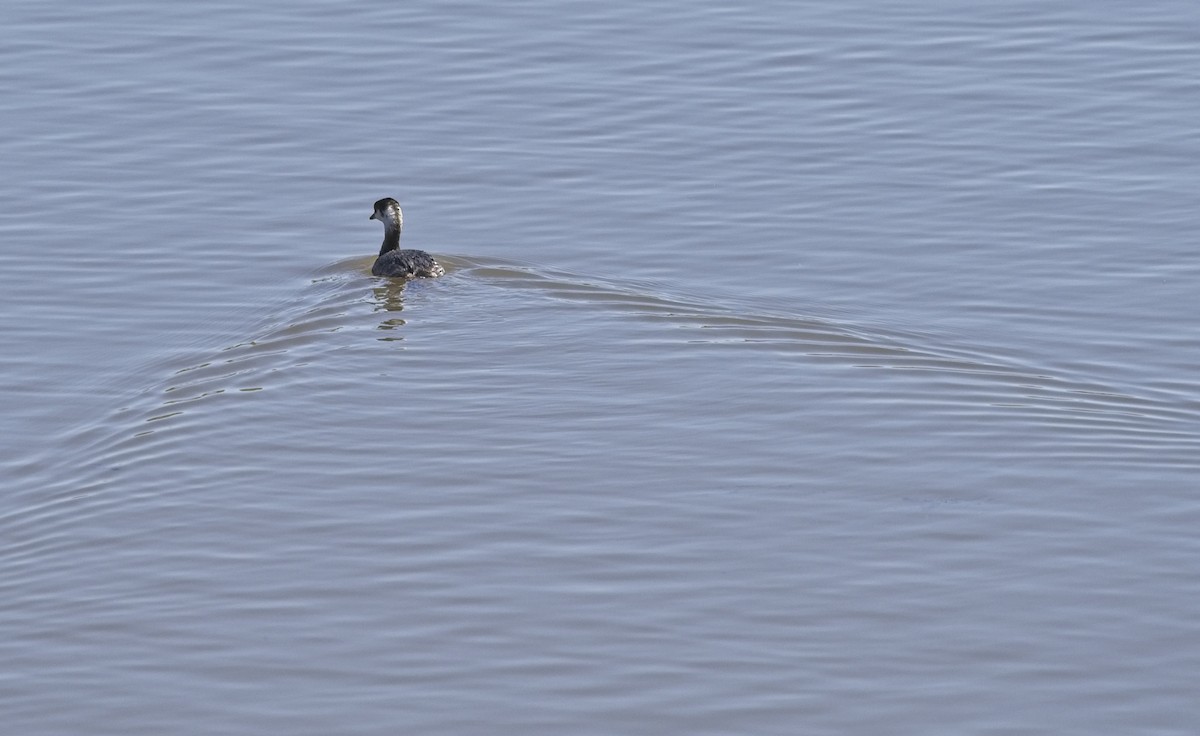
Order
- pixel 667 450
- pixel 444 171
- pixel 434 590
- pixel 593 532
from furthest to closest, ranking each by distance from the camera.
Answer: pixel 444 171 < pixel 667 450 < pixel 593 532 < pixel 434 590

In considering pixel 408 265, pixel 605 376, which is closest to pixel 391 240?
pixel 408 265

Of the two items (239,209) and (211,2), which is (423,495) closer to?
(239,209)

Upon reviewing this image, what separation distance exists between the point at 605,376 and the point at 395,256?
2912 mm

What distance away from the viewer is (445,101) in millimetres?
20109

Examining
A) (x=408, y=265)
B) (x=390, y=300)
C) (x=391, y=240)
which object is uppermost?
(x=391, y=240)

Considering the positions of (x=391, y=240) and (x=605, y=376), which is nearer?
(x=605, y=376)

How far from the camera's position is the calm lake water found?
8.58m

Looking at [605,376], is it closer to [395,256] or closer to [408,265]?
[408,265]

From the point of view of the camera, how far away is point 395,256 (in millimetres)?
14891

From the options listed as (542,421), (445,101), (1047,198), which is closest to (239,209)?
(445,101)

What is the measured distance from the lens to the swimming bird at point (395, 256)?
48.6 ft

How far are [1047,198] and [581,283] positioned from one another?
478 cm

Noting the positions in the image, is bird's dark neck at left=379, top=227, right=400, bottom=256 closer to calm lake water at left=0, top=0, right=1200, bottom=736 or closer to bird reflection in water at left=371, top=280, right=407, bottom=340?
calm lake water at left=0, top=0, right=1200, bottom=736

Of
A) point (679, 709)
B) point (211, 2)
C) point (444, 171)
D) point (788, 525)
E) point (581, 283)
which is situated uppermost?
point (211, 2)
